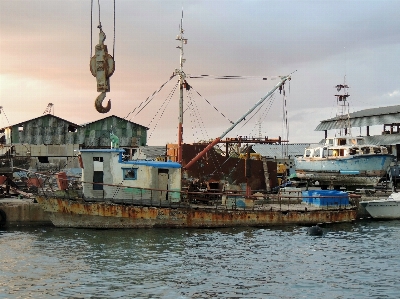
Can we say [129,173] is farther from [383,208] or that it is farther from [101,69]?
[383,208]

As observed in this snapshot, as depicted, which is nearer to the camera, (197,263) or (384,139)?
(197,263)

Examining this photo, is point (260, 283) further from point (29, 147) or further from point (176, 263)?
point (29, 147)

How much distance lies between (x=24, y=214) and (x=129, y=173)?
7.67m

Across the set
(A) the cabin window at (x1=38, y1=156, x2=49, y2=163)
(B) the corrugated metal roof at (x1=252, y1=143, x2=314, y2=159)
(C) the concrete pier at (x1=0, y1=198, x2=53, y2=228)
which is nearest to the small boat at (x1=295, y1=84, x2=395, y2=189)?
(B) the corrugated metal roof at (x1=252, y1=143, x2=314, y2=159)

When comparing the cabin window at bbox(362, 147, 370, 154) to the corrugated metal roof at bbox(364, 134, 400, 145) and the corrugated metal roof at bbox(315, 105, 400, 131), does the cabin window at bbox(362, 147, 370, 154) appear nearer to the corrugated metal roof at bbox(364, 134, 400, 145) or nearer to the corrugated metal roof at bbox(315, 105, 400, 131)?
the corrugated metal roof at bbox(364, 134, 400, 145)

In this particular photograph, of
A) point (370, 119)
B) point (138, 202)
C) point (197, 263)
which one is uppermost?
point (370, 119)

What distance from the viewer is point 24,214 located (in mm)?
34188

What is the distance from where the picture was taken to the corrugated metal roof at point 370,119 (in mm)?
60625

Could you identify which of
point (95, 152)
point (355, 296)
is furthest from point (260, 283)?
point (95, 152)

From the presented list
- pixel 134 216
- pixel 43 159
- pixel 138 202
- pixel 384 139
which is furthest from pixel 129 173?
pixel 384 139

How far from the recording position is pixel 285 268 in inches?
904

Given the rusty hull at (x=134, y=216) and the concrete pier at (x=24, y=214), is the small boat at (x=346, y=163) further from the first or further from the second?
the concrete pier at (x=24, y=214)

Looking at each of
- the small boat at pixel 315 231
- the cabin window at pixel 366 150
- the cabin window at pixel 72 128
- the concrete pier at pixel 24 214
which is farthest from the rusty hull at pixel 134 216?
the cabin window at pixel 72 128

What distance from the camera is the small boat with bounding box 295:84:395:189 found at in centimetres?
4709
